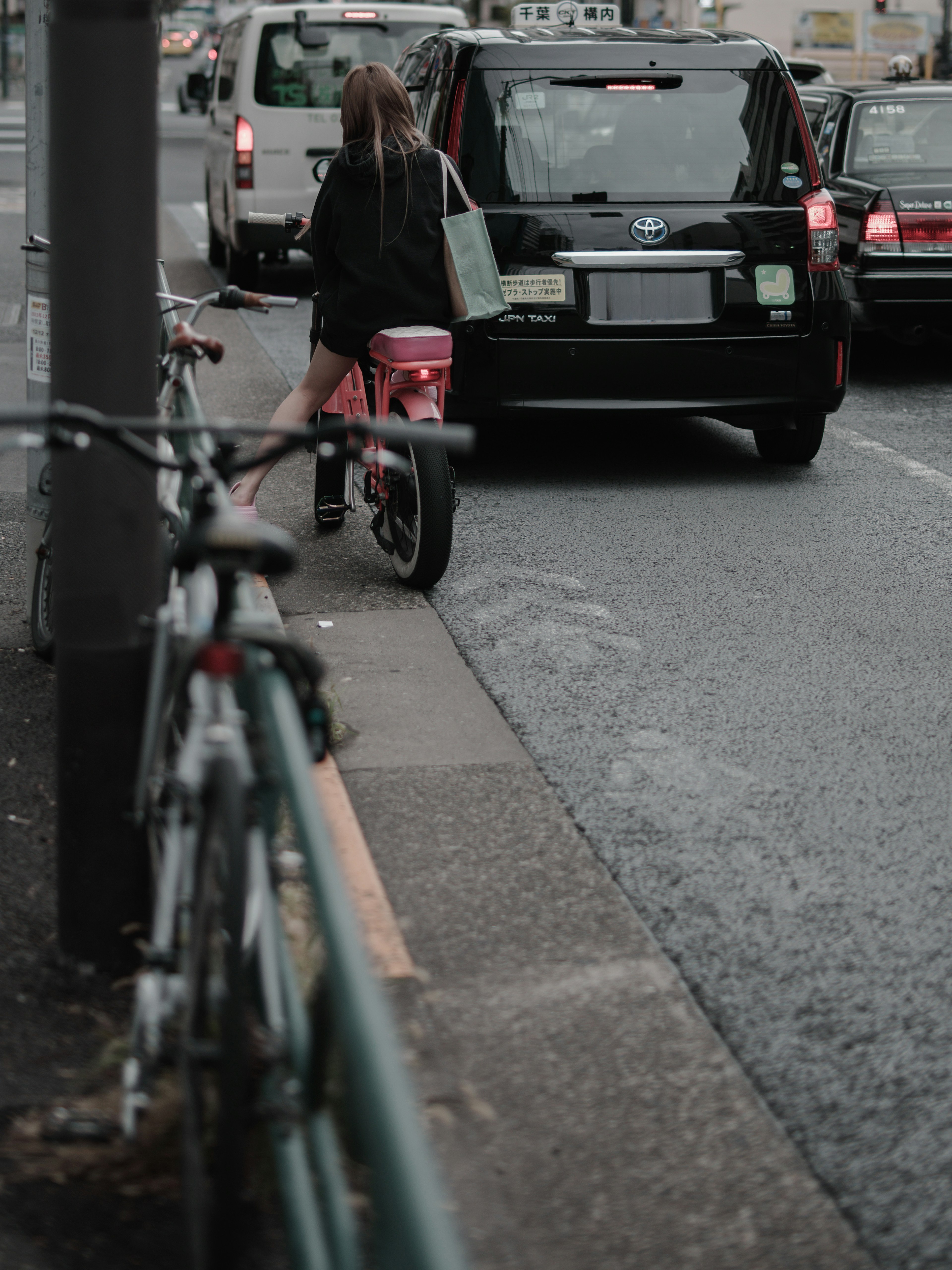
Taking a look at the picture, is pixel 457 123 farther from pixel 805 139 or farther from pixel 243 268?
pixel 243 268

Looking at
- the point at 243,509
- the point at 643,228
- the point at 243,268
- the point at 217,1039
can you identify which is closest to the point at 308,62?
the point at 243,268

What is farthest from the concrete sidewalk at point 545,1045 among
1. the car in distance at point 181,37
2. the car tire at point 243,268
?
the car in distance at point 181,37

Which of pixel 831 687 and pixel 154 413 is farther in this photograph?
pixel 831 687

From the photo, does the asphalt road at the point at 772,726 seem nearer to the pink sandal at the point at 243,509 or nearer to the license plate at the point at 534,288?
the pink sandal at the point at 243,509

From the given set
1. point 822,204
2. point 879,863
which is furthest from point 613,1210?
point 822,204

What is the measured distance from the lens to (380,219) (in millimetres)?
5992

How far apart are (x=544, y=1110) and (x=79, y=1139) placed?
2.58ft

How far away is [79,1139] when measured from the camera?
106 inches

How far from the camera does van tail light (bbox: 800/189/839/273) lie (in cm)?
752

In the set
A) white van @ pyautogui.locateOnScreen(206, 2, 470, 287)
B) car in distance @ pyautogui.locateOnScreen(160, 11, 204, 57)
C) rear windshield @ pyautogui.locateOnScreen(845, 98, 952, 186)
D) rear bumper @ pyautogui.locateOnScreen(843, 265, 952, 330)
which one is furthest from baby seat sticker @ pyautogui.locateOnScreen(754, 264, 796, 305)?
car in distance @ pyautogui.locateOnScreen(160, 11, 204, 57)

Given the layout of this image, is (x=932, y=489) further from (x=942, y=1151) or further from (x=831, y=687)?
(x=942, y=1151)

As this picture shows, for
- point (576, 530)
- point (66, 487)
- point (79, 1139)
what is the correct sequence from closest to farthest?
point (79, 1139) → point (66, 487) → point (576, 530)

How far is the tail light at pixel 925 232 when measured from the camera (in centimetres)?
1009

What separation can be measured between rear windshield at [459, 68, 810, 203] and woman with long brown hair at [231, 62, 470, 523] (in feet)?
4.25
